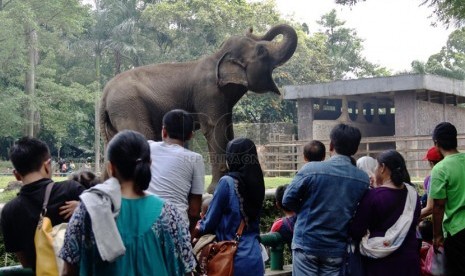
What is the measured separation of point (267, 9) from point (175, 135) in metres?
31.0

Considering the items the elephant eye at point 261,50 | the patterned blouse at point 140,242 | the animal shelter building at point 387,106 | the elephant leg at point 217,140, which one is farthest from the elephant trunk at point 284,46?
the animal shelter building at point 387,106

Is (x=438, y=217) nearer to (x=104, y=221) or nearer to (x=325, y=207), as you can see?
(x=325, y=207)

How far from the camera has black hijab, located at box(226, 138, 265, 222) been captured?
12.9 ft

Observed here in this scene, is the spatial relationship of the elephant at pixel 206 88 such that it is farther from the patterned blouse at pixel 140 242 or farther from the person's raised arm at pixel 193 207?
the patterned blouse at pixel 140 242

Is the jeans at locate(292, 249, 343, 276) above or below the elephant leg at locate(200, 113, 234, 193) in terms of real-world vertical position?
below

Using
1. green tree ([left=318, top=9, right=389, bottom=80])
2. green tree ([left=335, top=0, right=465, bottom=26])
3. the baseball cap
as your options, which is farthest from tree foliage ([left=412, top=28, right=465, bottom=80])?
the baseball cap

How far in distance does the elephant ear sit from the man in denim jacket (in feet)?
15.8

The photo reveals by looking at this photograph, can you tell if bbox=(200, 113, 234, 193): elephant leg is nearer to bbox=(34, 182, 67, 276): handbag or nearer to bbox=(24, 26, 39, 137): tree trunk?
bbox=(34, 182, 67, 276): handbag

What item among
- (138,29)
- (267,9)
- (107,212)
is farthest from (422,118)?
(107,212)

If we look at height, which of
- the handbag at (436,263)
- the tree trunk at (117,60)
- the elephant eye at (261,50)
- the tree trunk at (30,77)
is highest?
the tree trunk at (117,60)

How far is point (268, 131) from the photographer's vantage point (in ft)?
95.2

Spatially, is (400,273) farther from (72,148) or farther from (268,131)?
(72,148)

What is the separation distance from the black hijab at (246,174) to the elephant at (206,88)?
15.8 feet

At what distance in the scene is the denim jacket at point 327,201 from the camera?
13.4 feet
